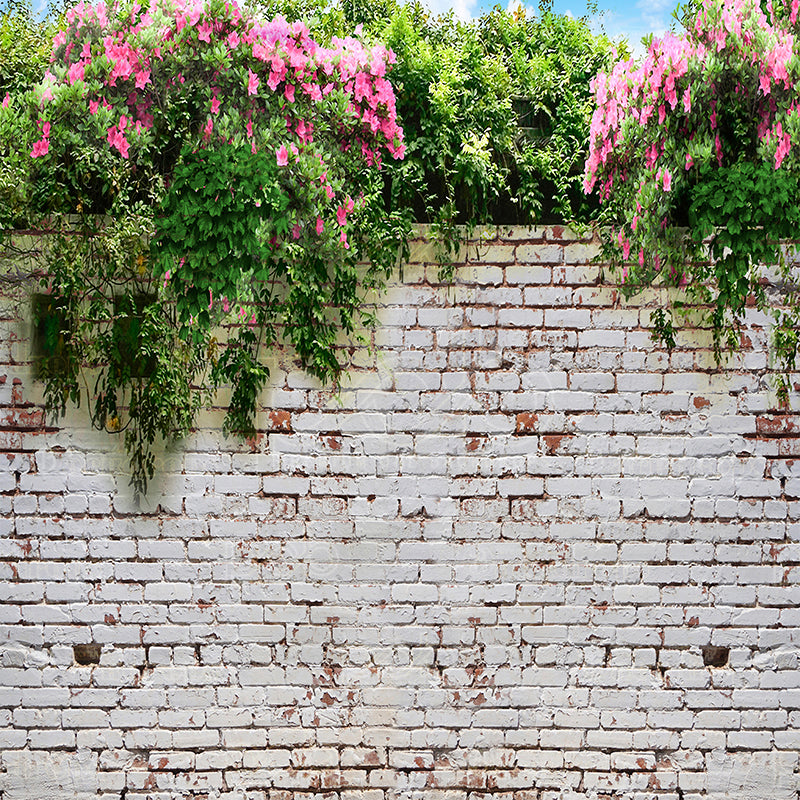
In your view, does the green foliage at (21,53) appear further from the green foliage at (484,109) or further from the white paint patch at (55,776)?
the white paint patch at (55,776)

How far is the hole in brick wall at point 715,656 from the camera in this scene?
3.31 m

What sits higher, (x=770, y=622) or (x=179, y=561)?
(x=179, y=561)

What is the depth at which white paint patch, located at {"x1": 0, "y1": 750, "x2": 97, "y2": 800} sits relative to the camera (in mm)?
3314

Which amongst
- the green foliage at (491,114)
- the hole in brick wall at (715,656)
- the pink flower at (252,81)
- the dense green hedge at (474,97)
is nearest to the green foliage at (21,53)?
the dense green hedge at (474,97)

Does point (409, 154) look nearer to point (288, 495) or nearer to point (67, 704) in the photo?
point (288, 495)

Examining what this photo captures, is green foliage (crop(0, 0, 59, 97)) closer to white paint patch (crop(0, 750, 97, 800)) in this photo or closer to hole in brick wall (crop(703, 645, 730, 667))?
white paint patch (crop(0, 750, 97, 800))

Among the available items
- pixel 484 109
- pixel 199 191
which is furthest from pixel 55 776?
pixel 484 109

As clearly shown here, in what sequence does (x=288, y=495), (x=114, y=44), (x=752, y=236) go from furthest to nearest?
1. (x=288, y=495)
2. (x=752, y=236)
3. (x=114, y=44)

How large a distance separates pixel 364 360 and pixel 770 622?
213cm

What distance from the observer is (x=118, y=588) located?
10.8 ft

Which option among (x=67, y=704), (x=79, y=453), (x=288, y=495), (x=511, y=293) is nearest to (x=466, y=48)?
(x=511, y=293)

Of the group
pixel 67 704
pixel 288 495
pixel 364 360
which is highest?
pixel 364 360

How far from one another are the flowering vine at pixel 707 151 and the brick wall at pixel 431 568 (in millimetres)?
257

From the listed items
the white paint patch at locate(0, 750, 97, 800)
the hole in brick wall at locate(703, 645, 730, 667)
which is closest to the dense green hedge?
the hole in brick wall at locate(703, 645, 730, 667)
